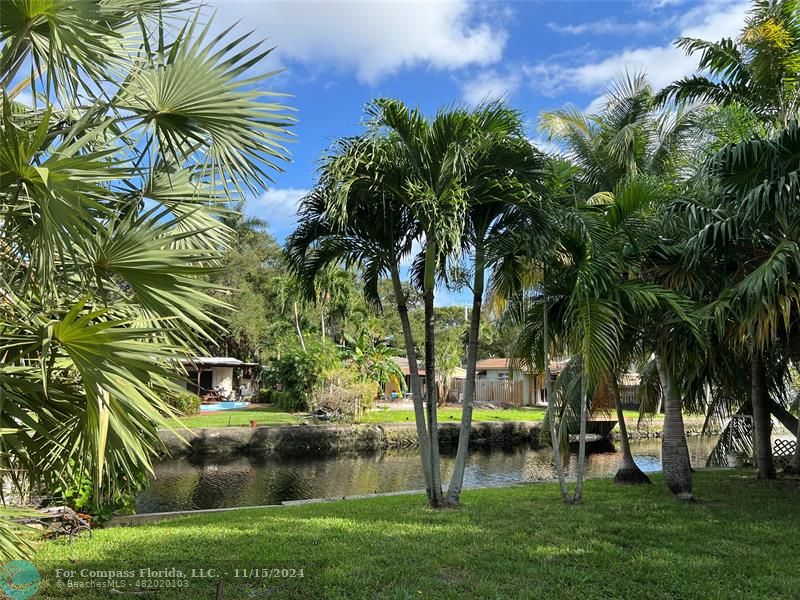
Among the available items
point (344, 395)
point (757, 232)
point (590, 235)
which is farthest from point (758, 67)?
point (344, 395)

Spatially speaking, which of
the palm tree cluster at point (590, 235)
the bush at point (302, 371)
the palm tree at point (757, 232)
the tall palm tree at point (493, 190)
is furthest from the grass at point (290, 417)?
the tall palm tree at point (493, 190)

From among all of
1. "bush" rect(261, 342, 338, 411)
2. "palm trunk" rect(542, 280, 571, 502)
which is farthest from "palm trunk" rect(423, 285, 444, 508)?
"bush" rect(261, 342, 338, 411)

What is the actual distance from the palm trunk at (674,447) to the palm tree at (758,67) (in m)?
4.29

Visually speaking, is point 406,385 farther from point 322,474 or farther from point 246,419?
point 322,474

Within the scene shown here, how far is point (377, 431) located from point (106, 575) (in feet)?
55.8

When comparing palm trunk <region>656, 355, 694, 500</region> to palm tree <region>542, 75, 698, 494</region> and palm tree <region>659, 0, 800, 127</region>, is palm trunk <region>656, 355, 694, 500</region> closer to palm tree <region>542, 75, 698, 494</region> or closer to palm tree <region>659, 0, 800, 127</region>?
palm tree <region>542, 75, 698, 494</region>

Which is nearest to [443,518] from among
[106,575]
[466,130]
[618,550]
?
[618,550]

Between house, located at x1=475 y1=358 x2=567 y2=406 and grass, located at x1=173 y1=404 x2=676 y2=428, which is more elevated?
house, located at x1=475 y1=358 x2=567 y2=406

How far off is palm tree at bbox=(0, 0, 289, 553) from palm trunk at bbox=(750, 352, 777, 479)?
Answer: 9420 millimetres

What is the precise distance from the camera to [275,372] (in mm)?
29859

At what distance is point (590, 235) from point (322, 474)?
1131 cm

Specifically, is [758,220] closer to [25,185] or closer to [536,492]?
[536,492]

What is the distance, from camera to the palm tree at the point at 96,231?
2.98 m

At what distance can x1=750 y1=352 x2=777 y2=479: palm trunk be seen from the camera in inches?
392
